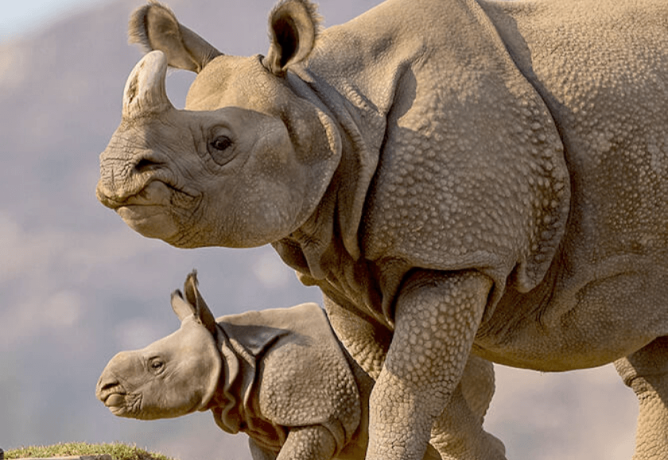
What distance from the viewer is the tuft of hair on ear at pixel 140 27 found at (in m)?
4.14

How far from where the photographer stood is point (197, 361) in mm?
6121

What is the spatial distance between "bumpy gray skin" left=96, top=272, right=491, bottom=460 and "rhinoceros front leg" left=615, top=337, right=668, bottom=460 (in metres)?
0.94

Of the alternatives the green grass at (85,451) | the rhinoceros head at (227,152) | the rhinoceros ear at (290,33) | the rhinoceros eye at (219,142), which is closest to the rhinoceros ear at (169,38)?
the rhinoceros head at (227,152)

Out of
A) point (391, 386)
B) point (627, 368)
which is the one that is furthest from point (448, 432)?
point (391, 386)

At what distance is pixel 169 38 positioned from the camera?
4.14 meters

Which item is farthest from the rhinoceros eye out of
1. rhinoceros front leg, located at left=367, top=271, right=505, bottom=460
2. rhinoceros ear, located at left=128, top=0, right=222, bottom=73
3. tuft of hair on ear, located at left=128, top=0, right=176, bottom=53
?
rhinoceros front leg, located at left=367, top=271, right=505, bottom=460

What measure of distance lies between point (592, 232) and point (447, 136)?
0.69m

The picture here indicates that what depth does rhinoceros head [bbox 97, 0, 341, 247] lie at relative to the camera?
11.5 feet

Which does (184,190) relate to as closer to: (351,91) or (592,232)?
(351,91)

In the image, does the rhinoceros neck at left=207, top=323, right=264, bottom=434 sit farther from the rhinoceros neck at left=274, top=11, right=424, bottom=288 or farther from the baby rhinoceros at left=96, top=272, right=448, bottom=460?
the rhinoceros neck at left=274, top=11, right=424, bottom=288

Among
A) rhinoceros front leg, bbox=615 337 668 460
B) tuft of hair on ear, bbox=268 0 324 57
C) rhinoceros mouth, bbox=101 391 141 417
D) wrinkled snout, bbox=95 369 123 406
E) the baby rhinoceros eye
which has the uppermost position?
tuft of hair on ear, bbox=268 0 324 57

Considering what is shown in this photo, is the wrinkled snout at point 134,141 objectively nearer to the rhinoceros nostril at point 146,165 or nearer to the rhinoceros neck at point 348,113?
the rhinoceros nostril at point 146,165

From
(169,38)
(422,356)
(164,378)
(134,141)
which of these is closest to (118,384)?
(164,378)

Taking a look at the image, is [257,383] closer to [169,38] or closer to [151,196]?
[169,38]
